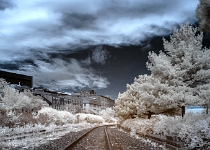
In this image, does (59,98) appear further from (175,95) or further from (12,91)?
(175,95)

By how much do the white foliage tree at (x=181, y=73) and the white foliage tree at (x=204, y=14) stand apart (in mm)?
6915

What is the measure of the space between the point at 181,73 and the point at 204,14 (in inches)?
323

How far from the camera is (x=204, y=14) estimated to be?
11.9m

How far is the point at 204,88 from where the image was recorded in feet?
62.7

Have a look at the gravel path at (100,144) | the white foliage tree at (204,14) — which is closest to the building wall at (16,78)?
the gravel path at (100,144)

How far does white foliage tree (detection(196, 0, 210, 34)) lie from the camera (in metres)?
11.5

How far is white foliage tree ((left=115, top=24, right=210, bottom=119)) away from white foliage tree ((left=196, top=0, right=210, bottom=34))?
22.7 feet

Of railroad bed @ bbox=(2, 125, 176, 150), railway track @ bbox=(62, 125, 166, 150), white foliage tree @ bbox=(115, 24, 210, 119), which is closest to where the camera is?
railroad bed @ bbox=(2, 125, 176, 150)

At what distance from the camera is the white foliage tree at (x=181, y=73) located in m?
18.9

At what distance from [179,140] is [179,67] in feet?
23.1

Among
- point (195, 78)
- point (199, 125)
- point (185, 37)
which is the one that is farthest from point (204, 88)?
point (199, 125)

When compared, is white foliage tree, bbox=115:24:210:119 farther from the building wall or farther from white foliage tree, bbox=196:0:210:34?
the building wall

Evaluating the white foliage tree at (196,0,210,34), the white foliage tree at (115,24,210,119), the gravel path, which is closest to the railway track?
the gravel path

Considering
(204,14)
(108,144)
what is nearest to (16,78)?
(108,144)
